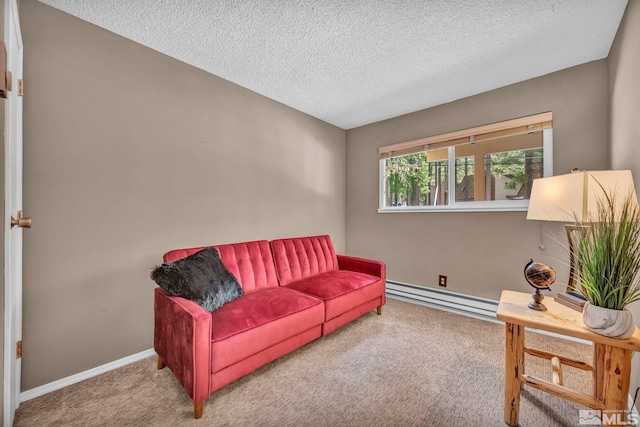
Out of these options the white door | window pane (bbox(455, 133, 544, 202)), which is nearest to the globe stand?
window pane (bbox(455, 133, 544, 202))

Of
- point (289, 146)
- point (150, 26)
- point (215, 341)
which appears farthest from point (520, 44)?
point (215, 341)

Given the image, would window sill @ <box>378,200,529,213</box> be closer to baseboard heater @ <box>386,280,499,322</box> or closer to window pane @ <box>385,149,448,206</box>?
window pane @ <box>385,149,448,206</box>

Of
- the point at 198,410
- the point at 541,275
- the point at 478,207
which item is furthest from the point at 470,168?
the point at 198,410

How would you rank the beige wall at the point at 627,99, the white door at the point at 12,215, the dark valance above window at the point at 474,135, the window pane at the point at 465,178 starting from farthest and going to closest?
the window pane at the point at 465,178
the dark valance above window at the point at 474,135
the beige wall at the point at 627,99
the white door at the point at 12,215

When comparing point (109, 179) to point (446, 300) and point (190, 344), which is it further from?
point (446, 300)

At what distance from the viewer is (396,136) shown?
3527mm

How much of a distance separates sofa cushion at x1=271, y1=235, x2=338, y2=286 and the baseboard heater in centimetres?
97

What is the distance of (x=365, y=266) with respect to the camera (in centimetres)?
286

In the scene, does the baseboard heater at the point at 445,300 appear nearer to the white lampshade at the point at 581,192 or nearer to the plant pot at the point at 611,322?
the white lampshade at the point at 581,192

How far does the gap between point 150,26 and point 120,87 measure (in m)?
0.50

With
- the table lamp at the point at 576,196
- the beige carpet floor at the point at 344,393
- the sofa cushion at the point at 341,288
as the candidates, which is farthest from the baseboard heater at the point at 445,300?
the table lamp at the point at 576,196

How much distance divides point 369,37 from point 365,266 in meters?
2.13

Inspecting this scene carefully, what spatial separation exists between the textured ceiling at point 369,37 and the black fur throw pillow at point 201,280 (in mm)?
1658

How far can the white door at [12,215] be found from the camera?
1.21 m
